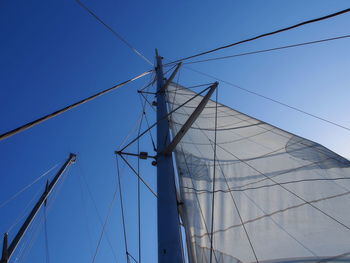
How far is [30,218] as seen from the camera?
725 cm

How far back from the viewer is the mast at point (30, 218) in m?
5.30

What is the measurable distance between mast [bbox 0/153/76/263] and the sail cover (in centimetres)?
440

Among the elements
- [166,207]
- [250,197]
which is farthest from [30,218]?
[250,197]

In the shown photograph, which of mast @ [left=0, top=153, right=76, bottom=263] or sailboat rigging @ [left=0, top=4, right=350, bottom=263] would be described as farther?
mast @ [left=0, top=153, right=76, bottom=263]

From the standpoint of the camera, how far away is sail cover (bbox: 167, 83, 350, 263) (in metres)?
2.74

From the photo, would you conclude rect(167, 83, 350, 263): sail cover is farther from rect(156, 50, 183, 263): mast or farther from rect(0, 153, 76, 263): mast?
rect(0, 153, 76, 263): mast

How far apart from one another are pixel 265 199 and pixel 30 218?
7007 mm

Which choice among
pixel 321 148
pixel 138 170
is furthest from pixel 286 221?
pixel 138 170

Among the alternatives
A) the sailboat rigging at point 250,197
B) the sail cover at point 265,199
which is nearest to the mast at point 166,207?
the sailboat rigging at point 250,197

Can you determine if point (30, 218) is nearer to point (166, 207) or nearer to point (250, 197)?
point (166, 207)

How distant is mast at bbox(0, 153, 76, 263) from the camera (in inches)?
209

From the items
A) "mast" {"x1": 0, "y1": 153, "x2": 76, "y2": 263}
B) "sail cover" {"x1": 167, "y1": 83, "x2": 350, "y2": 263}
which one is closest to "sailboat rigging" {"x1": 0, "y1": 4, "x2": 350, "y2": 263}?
"sail cover" {"x1": 167, "y1": 83, "x2": 350, "y2": 263}

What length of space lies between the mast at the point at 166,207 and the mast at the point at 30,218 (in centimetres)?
412

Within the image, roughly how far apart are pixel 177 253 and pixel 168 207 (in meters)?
0.61
